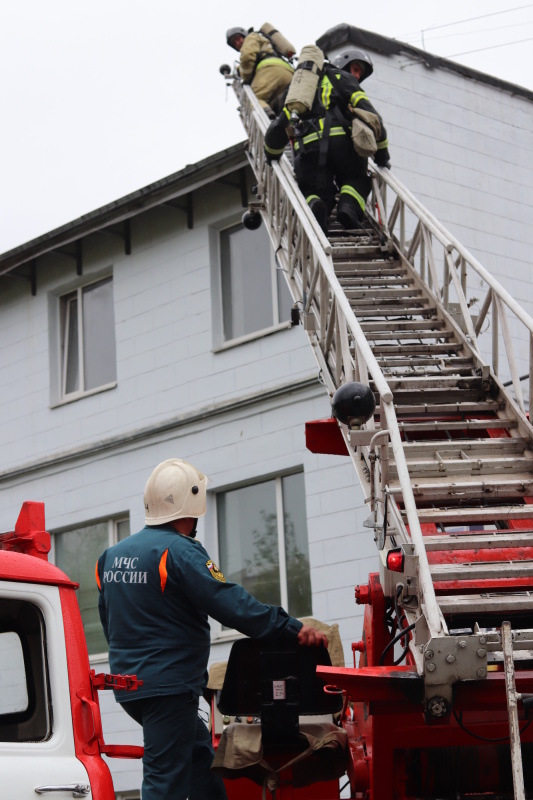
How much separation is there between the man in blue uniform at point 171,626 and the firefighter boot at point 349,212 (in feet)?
16.3

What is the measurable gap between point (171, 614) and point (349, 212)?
536 cm

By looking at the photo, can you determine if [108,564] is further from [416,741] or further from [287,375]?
[287,375]

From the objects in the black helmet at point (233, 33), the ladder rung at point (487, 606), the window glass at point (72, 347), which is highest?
the black helmet at point (233, 33)

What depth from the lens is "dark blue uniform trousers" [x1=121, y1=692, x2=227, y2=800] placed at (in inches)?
159

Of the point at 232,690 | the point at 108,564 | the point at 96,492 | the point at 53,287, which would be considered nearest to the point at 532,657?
the point at 232,690

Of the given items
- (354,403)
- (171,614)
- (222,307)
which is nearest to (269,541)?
(222,307)

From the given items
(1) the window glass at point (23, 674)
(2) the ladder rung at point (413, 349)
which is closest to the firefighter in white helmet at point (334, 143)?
(2) the ladder rung at point (413, 349)

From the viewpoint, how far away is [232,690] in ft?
14.4

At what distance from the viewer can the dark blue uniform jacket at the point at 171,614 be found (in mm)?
4176

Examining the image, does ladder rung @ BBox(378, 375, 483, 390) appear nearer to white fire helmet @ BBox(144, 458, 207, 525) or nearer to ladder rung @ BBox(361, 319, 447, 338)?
ladder rung @ BBox(361, 319, 447, 338)

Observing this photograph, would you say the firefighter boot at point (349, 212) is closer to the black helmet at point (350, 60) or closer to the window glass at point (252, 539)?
the black helmet at point (350, 60)

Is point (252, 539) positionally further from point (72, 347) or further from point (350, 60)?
point (350, 60)

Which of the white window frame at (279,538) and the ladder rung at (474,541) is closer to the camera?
the ladder rung at (474,541)

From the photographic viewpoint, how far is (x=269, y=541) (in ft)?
36.9
